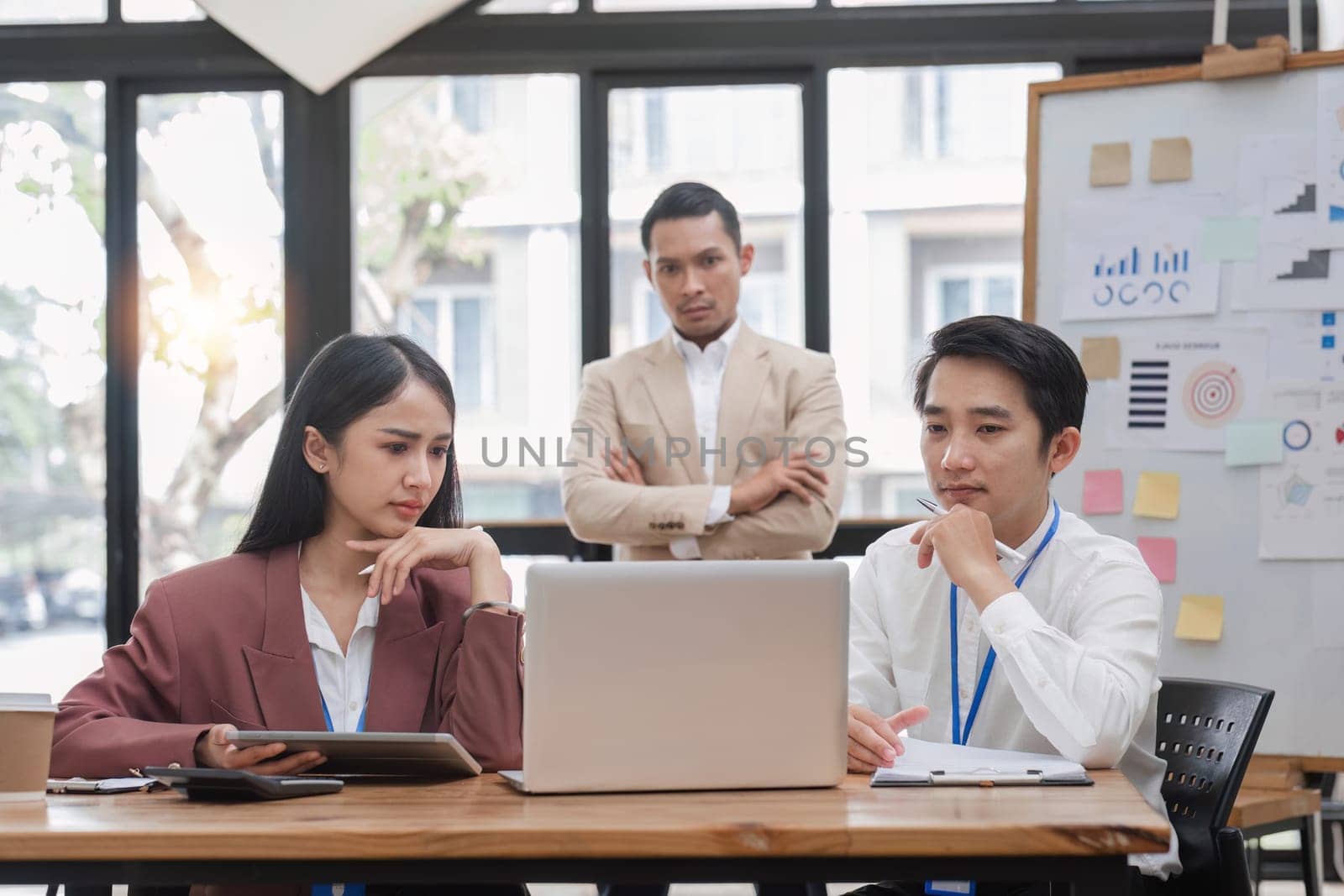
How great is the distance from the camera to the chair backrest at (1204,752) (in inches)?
74.9

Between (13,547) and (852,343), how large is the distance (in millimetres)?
2842

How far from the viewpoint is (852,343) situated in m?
4.33

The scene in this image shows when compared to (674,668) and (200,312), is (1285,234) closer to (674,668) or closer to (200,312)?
(674,668)

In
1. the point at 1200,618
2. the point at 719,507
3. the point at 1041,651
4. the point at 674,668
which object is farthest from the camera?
the point at 1200,618

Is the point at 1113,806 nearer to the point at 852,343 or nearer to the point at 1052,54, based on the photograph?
the point at 852,343

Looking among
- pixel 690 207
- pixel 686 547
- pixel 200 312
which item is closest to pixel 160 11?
pixel 200 312

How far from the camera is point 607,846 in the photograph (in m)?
1.26

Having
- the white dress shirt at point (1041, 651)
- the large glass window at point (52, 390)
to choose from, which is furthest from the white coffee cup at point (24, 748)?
the large glass window at point (52, 390)

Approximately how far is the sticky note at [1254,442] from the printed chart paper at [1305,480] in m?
0.02

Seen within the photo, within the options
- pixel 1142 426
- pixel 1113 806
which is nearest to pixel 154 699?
pixel 1113 806

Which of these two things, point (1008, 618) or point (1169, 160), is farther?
point (1169, 160)

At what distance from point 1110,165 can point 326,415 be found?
2.30 m

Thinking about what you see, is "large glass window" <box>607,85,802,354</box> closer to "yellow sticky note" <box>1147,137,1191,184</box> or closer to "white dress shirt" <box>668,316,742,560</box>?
"white dress shirt" <box>668,316,742,560</box>

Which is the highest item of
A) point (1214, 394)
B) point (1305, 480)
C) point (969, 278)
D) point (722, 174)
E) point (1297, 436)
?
point (722, 174)
